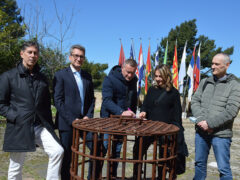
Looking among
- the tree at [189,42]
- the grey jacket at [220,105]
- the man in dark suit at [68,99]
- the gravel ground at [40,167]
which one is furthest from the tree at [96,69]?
Result: the grey jacket at [220,105]

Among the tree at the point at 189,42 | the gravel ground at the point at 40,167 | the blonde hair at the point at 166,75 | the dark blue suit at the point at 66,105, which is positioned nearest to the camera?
the dark blue suit at the point at 66,105

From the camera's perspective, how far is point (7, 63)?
38.4 ft

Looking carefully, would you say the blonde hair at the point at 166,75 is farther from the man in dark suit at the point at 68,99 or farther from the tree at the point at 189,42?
the tree at the point at 189,42

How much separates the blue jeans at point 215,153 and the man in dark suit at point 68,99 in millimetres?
1336

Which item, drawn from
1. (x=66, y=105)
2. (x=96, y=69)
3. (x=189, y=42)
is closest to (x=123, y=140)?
(x=66, y=105)

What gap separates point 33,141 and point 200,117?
1880mm

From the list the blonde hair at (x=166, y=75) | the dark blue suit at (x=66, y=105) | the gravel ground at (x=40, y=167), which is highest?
the blonde hair at (x=166, y=75)

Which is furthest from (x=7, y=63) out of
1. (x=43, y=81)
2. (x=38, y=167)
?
(x=43, y=81)

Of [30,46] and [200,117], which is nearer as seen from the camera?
[30,46]

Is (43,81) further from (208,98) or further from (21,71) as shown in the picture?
(208,98)

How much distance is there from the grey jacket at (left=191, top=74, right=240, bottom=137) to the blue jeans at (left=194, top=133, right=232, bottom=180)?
8 centimetres

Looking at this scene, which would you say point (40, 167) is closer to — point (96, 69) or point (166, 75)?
point (166, 75)

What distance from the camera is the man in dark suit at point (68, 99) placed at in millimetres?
2896

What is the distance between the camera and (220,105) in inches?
110
